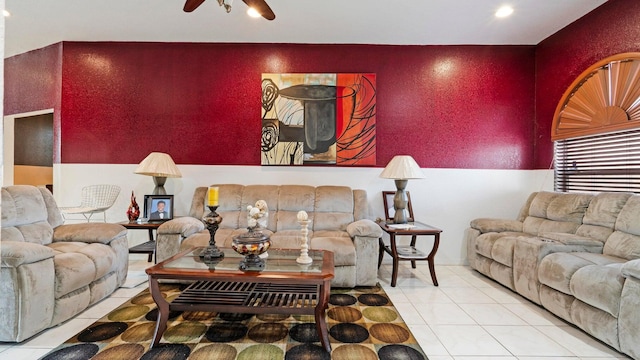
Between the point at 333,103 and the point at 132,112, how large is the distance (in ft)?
8.32

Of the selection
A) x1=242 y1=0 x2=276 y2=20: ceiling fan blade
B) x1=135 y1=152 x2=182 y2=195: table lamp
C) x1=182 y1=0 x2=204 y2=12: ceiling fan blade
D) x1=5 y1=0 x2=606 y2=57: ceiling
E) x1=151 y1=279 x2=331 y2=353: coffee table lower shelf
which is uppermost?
x1=5 y1=0 x2=606 y2=57: ceiling

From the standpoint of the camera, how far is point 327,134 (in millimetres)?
3984

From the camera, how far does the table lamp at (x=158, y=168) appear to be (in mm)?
3461

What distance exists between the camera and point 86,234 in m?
2.76

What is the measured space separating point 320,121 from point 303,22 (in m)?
1.12

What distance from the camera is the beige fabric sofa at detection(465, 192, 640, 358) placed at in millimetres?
1971

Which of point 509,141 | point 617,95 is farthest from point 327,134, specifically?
point 617,95

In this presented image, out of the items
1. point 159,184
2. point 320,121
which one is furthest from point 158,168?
point 320,121

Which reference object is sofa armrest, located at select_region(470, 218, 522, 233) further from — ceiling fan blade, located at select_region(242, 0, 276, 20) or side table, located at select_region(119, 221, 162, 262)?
side table, located at select_region(119, 221, 162, 262)

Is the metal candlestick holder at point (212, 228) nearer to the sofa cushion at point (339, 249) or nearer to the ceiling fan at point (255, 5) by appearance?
the sofa cushion at point (339, 249)

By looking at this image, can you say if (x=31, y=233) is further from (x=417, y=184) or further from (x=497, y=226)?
(x=497, y=226)

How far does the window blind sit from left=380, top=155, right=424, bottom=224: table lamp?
171 cm

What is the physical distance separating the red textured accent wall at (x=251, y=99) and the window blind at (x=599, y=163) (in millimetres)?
420

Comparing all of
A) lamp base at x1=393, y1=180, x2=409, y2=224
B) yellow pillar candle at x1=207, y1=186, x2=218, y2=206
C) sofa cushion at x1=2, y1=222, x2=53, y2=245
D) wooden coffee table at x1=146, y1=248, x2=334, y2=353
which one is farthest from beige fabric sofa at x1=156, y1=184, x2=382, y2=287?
sofa cushion at x1=2, y1=222, x2=53, y2=245
